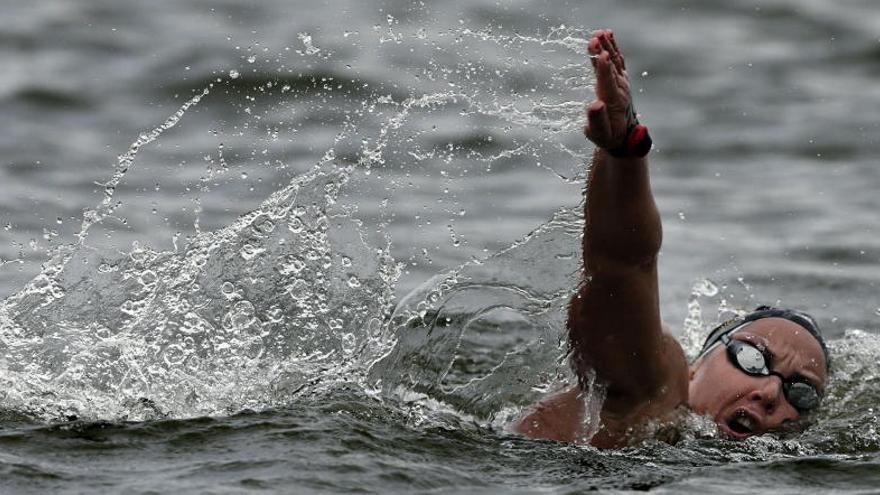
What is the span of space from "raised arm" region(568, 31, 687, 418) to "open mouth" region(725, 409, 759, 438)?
25.1 inches

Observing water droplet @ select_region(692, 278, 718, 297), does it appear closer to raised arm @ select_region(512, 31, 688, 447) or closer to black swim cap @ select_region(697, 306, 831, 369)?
black swim cap @ select_region(697, 306, 831, 369)

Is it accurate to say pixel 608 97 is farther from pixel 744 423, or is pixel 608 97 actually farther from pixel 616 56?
pixel 744 423

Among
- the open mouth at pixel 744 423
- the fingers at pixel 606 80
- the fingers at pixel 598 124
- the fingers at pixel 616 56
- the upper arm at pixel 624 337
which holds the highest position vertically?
the fingers at pixel 616 56

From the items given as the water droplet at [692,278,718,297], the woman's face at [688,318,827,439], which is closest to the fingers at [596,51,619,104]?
the woman's face at [688,318,827,439]

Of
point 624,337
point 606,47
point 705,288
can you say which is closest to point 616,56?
point 606,47

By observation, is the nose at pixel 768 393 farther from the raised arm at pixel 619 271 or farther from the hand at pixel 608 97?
the hand at pixel 608 97

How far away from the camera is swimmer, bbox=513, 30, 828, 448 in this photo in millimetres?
4637

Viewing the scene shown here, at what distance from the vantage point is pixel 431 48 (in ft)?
39.1

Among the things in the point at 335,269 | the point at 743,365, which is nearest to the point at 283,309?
the point at 335,269

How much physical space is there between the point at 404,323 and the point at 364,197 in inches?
126

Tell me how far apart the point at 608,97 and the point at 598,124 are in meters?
0.09

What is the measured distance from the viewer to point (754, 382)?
5844 millimetres

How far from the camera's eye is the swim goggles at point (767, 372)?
5.88 metres

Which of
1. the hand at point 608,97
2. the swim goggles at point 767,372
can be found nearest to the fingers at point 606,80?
the hand at point 608,97
